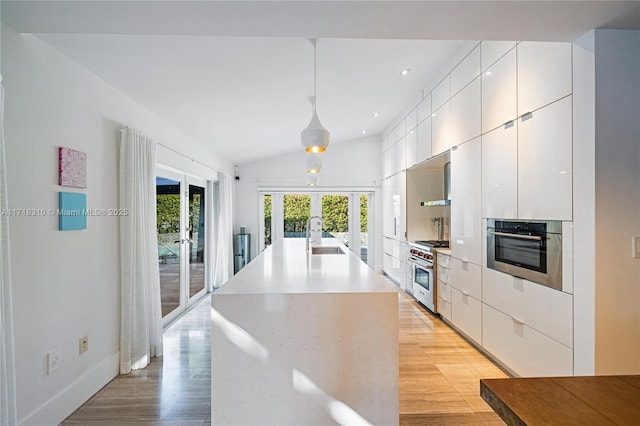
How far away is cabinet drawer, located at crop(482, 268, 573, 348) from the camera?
212 centimetres

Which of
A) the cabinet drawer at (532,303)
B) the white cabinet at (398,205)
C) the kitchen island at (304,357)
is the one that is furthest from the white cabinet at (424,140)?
the kitchen island at (304,357)

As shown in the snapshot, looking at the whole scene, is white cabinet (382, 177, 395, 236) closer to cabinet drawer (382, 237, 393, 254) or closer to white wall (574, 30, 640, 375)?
cabinet drawer (382, 237, 393, 254)

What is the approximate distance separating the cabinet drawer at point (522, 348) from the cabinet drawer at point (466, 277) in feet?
0.71

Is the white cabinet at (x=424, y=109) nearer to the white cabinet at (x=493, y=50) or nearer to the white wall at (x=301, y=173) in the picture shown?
the white cabinet at (x=493, y=50)

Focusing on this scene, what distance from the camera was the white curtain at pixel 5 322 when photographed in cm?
157

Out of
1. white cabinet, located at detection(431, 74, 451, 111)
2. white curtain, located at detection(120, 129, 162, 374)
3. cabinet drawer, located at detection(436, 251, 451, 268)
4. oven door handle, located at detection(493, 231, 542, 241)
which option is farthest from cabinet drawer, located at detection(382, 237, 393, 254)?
white curtain, located at detection(120, 129, 162, 374)

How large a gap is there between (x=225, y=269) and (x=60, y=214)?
12.9ft

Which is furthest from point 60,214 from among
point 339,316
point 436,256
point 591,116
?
point 436,256

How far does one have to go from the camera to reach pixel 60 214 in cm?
212

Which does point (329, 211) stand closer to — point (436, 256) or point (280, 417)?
point (436, 256)

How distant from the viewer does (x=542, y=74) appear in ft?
7.57

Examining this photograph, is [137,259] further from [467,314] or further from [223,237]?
[467,314]

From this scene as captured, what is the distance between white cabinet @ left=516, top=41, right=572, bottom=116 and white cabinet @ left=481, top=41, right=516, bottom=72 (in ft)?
0.55

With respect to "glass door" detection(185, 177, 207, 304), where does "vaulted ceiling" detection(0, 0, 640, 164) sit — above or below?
above
